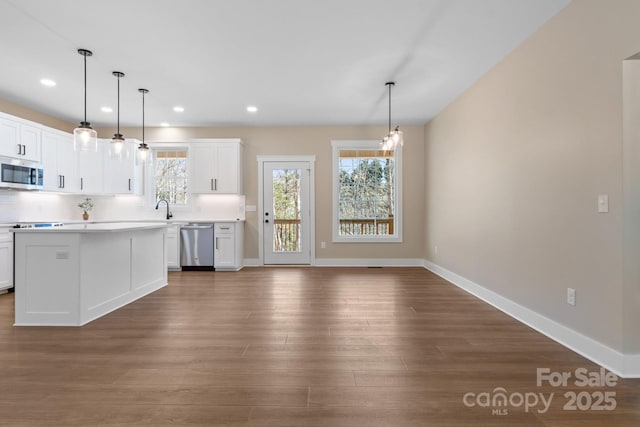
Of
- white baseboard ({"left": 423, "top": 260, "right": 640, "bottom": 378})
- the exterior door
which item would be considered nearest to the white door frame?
the exterior door

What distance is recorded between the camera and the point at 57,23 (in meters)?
2.90

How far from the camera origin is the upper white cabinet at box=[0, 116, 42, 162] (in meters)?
4.41

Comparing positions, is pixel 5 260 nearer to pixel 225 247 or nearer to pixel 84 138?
pixel 84 138

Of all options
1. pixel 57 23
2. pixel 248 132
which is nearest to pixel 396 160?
pixel 248 132

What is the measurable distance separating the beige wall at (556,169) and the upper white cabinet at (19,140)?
6.54 metres

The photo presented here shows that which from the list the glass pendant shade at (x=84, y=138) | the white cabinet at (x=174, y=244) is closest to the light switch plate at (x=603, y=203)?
the glass pendant shade at (x=84, y=138)

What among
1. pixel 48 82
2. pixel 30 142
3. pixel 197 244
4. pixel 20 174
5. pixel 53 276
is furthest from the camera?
pixel 197 244

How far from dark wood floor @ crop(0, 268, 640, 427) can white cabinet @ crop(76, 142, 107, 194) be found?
2.69 m

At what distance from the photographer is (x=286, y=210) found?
6.41 m

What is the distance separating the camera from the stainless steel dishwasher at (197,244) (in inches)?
231

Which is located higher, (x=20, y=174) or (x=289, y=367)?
(x=20, y=174)

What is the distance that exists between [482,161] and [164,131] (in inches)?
229

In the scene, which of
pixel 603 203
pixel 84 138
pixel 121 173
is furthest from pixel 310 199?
pixel 603 203

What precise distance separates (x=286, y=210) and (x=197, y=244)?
1822 mm
